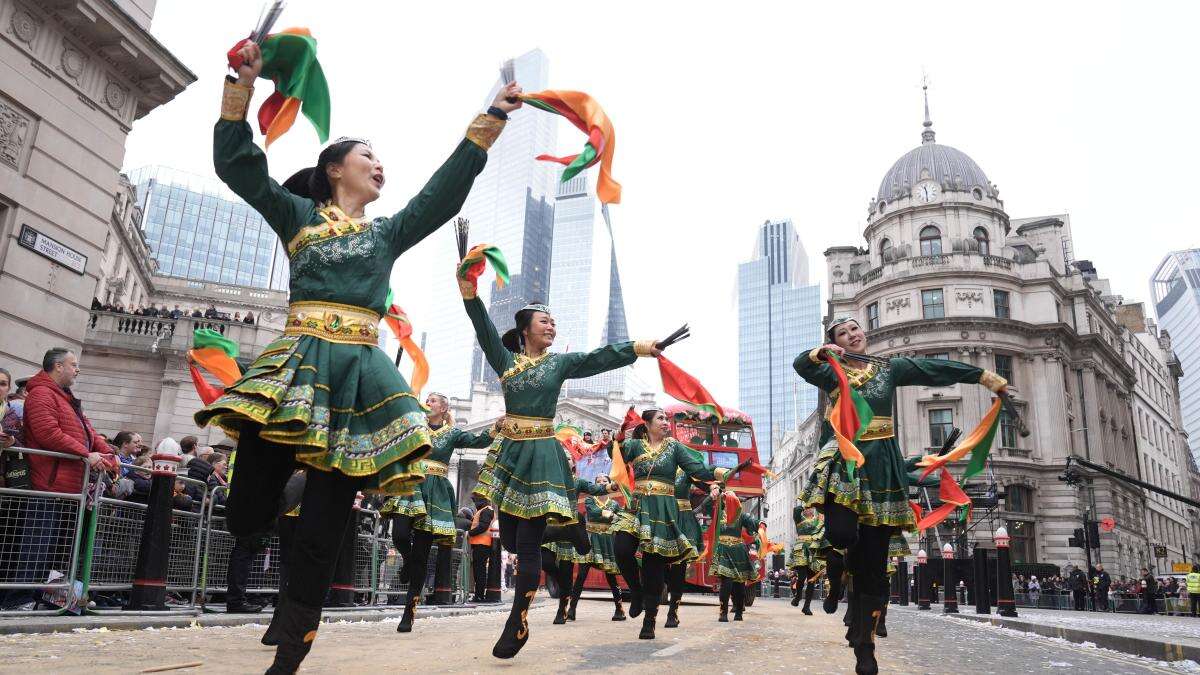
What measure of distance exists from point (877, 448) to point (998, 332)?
44.5 m

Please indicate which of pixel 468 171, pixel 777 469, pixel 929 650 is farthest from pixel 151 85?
pixel 777 469

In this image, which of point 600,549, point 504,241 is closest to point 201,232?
point 504,241

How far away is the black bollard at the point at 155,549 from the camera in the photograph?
735 cm

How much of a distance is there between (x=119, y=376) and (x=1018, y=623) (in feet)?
74.4

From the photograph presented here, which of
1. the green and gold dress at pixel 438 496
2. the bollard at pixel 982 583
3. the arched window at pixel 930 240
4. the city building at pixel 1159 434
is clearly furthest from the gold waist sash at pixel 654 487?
the city building at pixel 1159 434

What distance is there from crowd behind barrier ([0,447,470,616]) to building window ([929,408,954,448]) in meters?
41.1

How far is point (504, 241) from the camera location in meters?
167

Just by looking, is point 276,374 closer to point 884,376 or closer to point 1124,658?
point 884,376

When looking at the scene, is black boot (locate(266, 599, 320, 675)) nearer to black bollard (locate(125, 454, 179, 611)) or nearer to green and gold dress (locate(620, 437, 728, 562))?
black bollard (locate(125, 454, 179, 611))

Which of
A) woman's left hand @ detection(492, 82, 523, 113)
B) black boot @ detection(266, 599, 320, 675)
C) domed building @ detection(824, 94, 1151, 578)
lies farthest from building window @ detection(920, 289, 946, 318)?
black boot @ detection(266, 599, 320, 675)

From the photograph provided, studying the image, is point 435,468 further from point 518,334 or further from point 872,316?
point 872,316

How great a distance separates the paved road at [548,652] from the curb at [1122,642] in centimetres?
21

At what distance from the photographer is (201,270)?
125m

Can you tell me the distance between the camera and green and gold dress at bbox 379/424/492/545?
810cm
